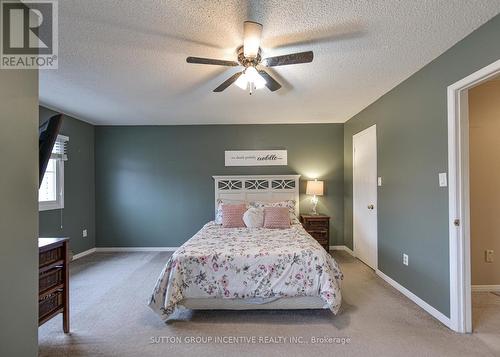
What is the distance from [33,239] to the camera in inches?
60.2

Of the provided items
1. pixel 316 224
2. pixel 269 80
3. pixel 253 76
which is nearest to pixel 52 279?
pixel 253 76

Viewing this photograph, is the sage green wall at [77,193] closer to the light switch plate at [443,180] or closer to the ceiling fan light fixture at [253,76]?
the ceiling fan light fixture at [253,76]

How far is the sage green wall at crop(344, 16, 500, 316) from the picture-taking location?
2.26m

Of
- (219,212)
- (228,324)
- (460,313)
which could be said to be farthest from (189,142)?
(460,313)

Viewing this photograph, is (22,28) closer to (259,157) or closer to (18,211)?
(18,211)

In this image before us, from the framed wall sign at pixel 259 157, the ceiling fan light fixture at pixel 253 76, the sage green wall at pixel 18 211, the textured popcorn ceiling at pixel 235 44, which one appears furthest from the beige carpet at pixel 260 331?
the framed wall sign at pixel 259 157

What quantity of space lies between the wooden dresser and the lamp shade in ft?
12.1

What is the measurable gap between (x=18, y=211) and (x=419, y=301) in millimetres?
3505

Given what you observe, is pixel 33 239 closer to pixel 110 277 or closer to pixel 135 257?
pixel 110 277

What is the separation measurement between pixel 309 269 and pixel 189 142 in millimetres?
3526

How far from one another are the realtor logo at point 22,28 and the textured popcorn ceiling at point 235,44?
96mm

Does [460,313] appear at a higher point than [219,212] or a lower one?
lower

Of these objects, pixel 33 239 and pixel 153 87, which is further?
pixel 153 87

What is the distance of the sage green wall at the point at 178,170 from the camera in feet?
16.6
